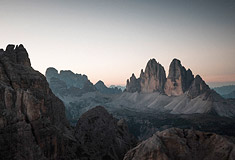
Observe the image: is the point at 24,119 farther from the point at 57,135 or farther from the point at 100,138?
the point at 100,138

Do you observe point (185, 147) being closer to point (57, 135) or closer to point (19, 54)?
point (57, 135)

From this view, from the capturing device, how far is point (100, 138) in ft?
197

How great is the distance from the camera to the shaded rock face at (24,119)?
1363 inches

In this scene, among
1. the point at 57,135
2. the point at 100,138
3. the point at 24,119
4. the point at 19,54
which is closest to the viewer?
the point at 24,119

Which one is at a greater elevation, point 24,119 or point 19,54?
point 19,54

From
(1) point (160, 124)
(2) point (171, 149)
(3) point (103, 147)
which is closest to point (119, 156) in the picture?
(3) point (103, 147)

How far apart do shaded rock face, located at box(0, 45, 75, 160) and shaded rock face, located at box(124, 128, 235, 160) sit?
2396 centimetres

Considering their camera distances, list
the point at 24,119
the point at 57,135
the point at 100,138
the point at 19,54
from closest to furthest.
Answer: the point at 24,119
the point at 57,135
the point at 19,54
the point at 100,138

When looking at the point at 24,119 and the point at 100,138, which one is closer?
the point at 24,119

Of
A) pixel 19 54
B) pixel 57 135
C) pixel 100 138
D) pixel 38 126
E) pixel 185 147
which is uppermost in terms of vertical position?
pixel 19 54

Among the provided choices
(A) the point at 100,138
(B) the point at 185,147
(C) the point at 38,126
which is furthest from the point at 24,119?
(B) the point at 185,147

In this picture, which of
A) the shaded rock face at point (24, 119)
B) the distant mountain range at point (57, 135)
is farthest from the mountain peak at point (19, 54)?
the shaded rock face at point (24, 119)

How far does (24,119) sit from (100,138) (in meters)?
26.7

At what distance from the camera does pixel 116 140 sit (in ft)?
204
